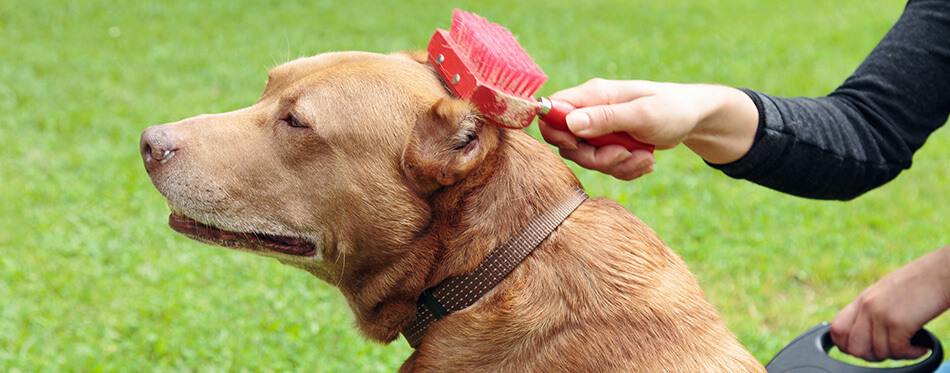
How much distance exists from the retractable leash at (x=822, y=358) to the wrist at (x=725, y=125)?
96cm

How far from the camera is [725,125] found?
3.11 m

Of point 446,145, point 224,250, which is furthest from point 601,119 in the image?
point 224,250

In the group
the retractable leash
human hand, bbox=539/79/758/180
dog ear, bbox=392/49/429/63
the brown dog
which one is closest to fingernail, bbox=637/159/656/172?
human hand, bbox=539/79/758/180

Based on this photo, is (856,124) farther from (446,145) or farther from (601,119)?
(446,145)

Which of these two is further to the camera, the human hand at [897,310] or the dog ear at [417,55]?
the human hand at [897,310]

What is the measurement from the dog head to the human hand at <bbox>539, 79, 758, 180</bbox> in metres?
0.13

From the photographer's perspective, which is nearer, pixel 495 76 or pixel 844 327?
pixel 495 76

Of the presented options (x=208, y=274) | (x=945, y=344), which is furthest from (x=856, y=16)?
(x=208, y=274)

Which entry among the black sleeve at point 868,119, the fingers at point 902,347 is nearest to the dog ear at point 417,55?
the black sleeve at point 868,119

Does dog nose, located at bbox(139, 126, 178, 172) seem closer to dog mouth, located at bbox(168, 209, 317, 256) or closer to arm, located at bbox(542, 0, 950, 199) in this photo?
dog mouth, located at bbox(168, 209, 317, 256)

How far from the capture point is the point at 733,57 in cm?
1187

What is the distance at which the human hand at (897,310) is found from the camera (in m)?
3.32

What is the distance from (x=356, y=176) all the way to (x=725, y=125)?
1.39 meters

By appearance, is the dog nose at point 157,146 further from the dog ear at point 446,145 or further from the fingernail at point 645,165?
the fingernail at point 645,165
